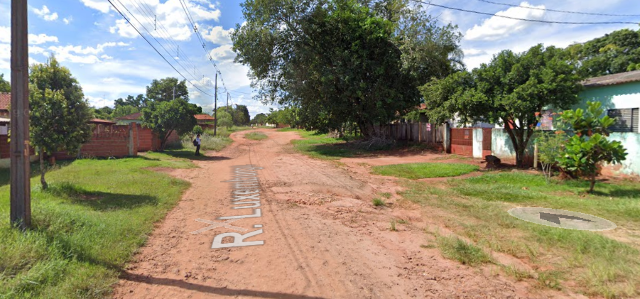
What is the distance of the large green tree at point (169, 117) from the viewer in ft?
69.6

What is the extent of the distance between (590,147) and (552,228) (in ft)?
12.4

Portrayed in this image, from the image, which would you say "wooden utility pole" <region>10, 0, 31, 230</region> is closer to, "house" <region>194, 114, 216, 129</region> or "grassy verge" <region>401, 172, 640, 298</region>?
"grassy verge" <region>401, 172, 640, 298</region>

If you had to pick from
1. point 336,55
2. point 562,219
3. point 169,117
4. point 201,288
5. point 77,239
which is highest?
point 336,55

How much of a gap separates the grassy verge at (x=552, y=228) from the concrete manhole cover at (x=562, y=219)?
228mm

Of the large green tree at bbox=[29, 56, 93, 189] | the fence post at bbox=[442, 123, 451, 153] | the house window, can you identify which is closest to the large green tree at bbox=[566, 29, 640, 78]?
the fence post at bbox=[442, 123, 451, 153]

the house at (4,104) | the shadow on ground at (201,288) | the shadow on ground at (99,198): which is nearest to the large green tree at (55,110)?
the shadow on ground at (99,198)

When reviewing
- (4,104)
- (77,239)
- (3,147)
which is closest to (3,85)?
(4,104)

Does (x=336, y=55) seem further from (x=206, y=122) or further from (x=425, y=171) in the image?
(x=206, y=122)

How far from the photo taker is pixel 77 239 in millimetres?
4809

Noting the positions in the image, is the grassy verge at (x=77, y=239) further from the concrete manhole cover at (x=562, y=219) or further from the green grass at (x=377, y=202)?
the concrete manhole cover at (x=562, y=219)

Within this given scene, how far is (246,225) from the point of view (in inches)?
244

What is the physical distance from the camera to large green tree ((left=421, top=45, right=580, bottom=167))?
11109mm

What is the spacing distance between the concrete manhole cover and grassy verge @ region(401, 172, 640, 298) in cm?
23

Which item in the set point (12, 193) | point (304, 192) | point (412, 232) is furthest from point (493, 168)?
point (12, 193)
